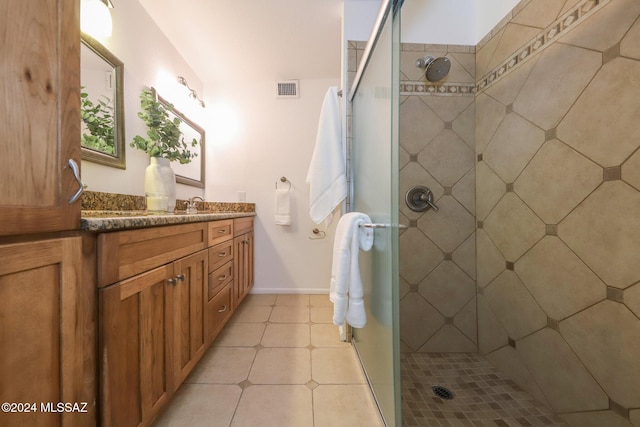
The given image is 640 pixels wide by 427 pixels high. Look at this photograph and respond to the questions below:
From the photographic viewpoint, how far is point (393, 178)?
27.5 inches

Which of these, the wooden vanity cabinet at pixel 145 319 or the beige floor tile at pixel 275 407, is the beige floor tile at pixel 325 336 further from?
the wooden vanity cabinet at pixel 145 319

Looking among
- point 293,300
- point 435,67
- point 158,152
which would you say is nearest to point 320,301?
point 293,300

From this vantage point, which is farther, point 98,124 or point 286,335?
point 286,335

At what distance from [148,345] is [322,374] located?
82 centimetres

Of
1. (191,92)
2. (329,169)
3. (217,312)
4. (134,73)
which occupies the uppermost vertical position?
(191,92)

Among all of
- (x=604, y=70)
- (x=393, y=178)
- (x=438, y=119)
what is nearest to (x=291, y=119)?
(x=438, y=119)

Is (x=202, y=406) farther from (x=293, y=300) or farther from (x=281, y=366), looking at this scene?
(x=293, y=300)

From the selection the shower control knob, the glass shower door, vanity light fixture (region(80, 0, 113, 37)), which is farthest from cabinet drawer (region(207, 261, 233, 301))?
vanity light fixture (region(80, 0, 113, 37))

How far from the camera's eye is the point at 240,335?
1.45 meters

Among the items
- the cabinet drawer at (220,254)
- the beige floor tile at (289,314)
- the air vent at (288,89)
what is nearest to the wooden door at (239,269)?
the cabinet drawer at (220,254)

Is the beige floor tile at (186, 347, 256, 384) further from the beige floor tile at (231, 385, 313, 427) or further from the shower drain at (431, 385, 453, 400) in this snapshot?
the shower drain at (431, 385, 453, 400)

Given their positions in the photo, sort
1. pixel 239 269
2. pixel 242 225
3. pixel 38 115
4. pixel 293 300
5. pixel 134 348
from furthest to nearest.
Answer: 1. pixel 293 300
2. pixel 242 225
3. pixel 239 269
4. pixel 134 348
5. pixel 38 115

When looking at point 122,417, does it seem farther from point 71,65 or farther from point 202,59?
point 202,59

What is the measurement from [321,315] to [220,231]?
104 cm
